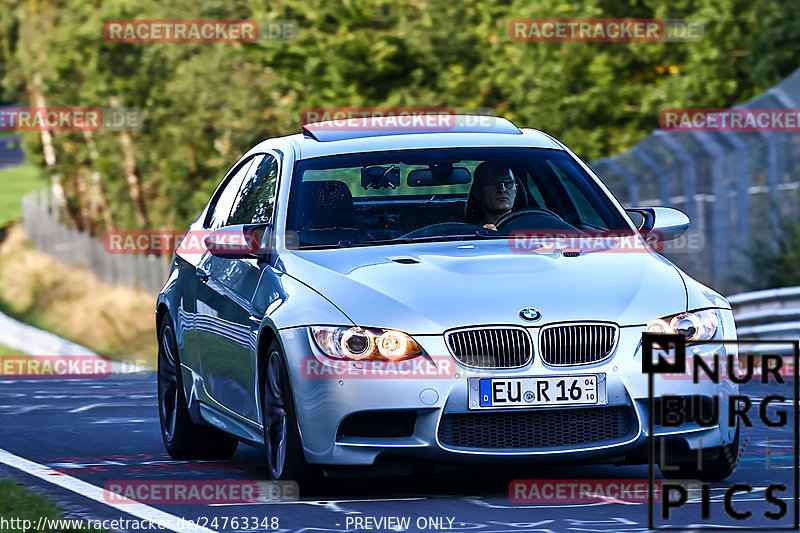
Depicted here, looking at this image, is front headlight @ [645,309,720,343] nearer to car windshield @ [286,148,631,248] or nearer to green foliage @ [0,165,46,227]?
car windshield @ [286,148,631,248]

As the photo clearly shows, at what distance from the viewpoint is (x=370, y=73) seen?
4062 cm

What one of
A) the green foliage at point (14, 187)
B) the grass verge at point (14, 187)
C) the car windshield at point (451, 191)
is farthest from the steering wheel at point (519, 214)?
the green foliage at point (14, 187)

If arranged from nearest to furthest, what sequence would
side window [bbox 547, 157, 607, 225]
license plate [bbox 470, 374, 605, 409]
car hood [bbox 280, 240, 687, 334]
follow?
license plate [bbox 470, 374, 605, 409] < car hood [bbox 280, 240, 687, 334] < side window [bbox 547, 157, 607, 225]

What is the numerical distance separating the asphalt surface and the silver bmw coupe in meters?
0.22

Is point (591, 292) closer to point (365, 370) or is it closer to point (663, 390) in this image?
point (663, 390)

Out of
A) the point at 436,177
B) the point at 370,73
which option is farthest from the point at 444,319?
the point at 370,73

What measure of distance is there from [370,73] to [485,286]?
3292 cm

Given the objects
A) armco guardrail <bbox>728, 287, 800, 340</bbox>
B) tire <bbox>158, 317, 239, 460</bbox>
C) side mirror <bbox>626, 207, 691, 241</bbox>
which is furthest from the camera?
armco guardrail <bbox>728, 287, 800, 340</bbox>

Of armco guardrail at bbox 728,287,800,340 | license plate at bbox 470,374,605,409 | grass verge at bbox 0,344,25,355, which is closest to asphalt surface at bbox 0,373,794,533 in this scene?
license plate at bbox 470,374,605,409

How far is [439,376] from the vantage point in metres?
7.74

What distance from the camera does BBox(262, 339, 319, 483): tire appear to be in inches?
317

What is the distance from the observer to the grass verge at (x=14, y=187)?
254 ft

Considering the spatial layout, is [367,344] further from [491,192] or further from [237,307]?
[491,192]

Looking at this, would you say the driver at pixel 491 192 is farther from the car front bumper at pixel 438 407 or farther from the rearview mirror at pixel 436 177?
the car front bumper at pixel 438 407
